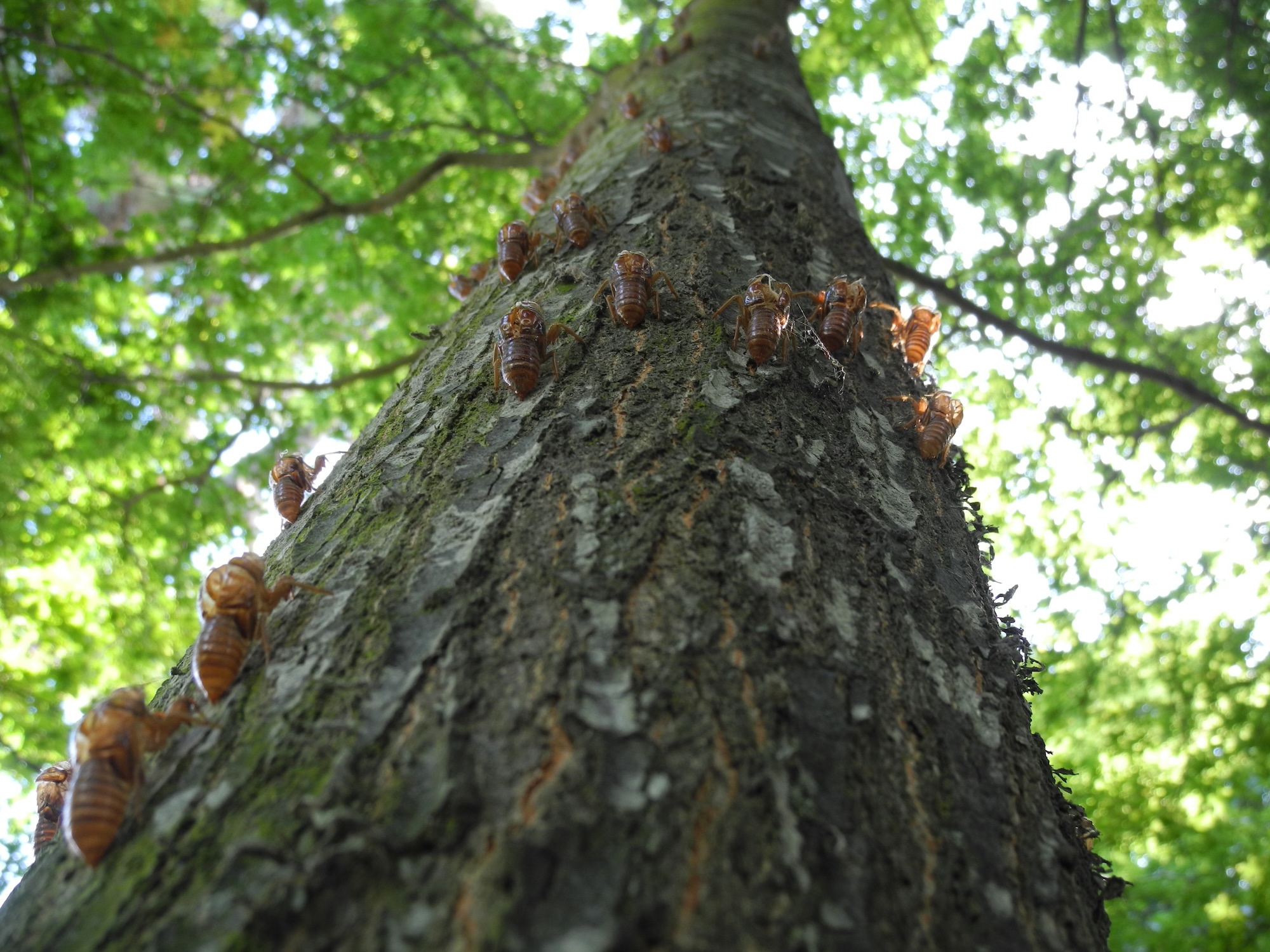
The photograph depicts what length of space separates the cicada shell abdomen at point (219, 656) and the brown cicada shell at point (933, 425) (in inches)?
74.2

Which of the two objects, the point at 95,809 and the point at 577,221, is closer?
the point at 95,809

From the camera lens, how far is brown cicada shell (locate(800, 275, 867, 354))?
2.26 m

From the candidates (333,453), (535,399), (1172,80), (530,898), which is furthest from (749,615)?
(1172,80)

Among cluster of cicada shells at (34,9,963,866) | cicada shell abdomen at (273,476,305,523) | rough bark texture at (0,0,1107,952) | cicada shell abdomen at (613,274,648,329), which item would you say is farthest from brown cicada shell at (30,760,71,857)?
cicada shell abdomen at (613,274,648,329)

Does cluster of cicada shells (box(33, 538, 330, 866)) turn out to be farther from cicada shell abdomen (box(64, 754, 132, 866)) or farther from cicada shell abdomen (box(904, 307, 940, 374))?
cicada shell abdomen (box(904, 307, 940, 374))

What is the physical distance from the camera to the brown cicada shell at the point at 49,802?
190cm

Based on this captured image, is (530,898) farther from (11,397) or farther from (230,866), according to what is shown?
(11,397)

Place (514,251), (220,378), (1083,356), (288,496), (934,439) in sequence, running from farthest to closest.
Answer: (220,378) → (1083,356) → (514,251) → (288,496) → (934,439)

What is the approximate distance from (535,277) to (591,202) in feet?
1.64

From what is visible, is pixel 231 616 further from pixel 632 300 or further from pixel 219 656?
pixel 632 300

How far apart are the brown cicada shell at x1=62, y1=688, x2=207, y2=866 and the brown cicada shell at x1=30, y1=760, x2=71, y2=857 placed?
369 millimetres

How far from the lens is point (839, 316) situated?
7.52ft

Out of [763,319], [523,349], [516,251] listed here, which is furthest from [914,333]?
[523,349]

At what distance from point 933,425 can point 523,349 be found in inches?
51.1
